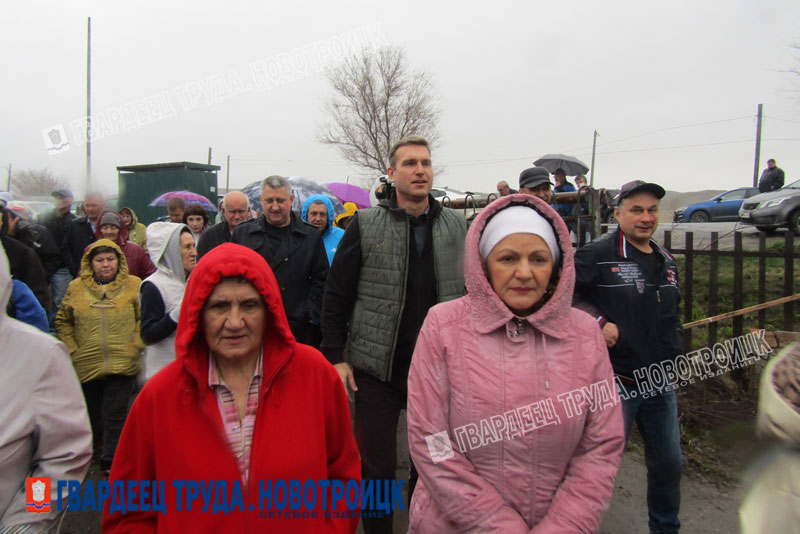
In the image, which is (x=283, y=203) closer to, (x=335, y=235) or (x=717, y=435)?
(x=335, y=235)

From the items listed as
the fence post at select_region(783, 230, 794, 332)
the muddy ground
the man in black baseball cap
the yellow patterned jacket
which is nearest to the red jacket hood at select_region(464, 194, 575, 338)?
the muddy ground

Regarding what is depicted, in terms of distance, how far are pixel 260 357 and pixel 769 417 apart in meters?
1.55

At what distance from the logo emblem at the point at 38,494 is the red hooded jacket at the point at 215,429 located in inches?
8.7

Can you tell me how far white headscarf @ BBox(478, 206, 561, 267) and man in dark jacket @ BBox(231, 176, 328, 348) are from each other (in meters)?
1.97

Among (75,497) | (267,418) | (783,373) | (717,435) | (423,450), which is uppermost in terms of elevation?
(783,373)

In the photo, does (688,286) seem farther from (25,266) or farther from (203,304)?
(25,266)

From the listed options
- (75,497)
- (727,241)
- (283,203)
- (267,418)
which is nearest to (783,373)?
(267,418)

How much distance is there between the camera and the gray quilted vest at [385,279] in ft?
8.52

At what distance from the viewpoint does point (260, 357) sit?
1.77 m

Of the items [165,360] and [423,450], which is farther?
[165,360]

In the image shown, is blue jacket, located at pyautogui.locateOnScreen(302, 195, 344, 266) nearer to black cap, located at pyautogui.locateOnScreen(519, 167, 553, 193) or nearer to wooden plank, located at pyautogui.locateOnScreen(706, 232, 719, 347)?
black cap, located at pyautogui.locateOnScreen(519, 167, 553, 193)

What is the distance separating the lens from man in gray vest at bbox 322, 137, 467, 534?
258 centimetres

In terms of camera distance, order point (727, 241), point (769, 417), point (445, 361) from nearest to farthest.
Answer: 1. point (769, 417)
2. point (445, 361)
3. point (727, 241)

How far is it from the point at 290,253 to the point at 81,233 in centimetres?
371
